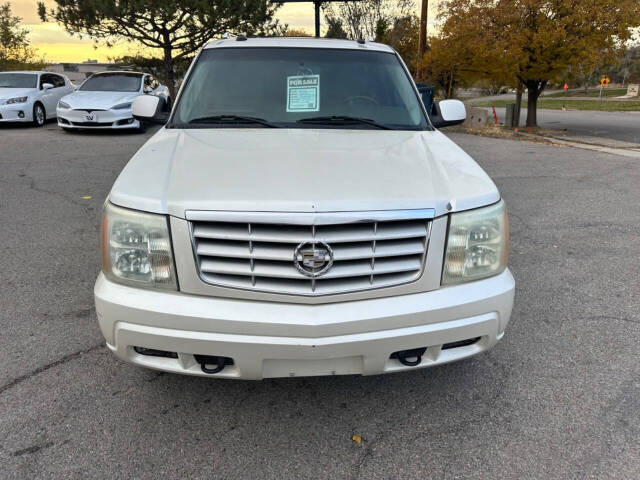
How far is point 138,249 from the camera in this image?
Result: 2141 millimetres

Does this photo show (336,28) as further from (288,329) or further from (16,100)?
(288,329)

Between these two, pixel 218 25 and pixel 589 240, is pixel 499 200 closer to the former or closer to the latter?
pixel 589 240

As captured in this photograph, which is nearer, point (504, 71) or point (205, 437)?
point (205, 437)

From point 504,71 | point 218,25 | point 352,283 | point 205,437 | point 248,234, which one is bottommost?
point 205,437

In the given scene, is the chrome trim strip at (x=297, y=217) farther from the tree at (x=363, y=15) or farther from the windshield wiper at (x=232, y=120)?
the tree at (x=363, y=15)

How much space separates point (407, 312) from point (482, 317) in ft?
1.21

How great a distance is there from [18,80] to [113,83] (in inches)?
124

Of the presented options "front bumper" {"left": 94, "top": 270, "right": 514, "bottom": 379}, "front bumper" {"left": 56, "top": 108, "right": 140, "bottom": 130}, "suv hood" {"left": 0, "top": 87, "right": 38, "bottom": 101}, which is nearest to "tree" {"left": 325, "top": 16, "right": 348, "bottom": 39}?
"suv hood" {"left": 0, "top": 87, "right": 38, "bottom": 101}

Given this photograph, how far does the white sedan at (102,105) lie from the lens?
1166 centimetres

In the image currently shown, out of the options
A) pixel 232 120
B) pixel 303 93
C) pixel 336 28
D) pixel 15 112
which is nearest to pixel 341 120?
pixel 303 93

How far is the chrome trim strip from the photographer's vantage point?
1988 mm

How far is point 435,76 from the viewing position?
64.1 ft

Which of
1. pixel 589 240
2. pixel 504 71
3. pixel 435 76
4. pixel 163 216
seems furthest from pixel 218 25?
pixel 163 216

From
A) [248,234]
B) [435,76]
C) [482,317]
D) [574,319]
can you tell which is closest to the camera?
[248,234]
